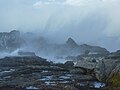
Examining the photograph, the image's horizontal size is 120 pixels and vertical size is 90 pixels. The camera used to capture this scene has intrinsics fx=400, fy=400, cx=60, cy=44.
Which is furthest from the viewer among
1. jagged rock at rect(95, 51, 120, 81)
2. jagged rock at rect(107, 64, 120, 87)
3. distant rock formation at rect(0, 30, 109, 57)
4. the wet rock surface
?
distant rock formation at rect(0, 30, 109, 57)

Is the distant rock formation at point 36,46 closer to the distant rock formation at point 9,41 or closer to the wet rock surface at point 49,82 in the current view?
the distant rock formation at point 9,41

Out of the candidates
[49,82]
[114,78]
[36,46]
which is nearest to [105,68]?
[114,78]

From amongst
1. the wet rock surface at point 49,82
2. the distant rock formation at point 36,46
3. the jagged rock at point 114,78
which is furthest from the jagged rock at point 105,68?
the distant rock formation at point 36,46

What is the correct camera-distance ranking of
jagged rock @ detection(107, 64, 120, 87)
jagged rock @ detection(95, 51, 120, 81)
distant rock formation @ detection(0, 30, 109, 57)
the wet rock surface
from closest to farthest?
the wet rock surface → jagged rock @ detection(107, 64, 120, 87) → jagged rock @ detection(95, 51, 120, 81) → distant rock formation @ detection(0, 30, 109, 57)

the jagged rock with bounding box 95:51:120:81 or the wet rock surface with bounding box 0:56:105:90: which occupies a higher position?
the jagged rock with bounding box 95:51:120:81

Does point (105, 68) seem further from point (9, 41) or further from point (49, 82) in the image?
point (9, 41)

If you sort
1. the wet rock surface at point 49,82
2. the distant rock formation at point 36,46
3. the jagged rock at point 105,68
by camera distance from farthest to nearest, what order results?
the distant rock formation at point 36,46 → the jagged rock at point 105,68 → the wet rock surface at point 49,82

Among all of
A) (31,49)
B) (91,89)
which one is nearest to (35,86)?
(91,89)

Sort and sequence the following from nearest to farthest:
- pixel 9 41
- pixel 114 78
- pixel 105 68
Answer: pixel 114 78 → pixel 105 68 → pixel 9 41

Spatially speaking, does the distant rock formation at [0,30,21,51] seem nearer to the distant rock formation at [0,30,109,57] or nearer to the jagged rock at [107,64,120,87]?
the distant rock formation at [0,30,109,57]

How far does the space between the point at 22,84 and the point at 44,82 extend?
10.2 feet

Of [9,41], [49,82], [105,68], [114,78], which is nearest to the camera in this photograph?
[114,78]

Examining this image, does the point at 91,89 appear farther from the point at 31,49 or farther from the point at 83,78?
the point at 31,49

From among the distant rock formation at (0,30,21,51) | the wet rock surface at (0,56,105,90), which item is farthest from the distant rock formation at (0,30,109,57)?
the wet rock surface at (0,56,105,90)
